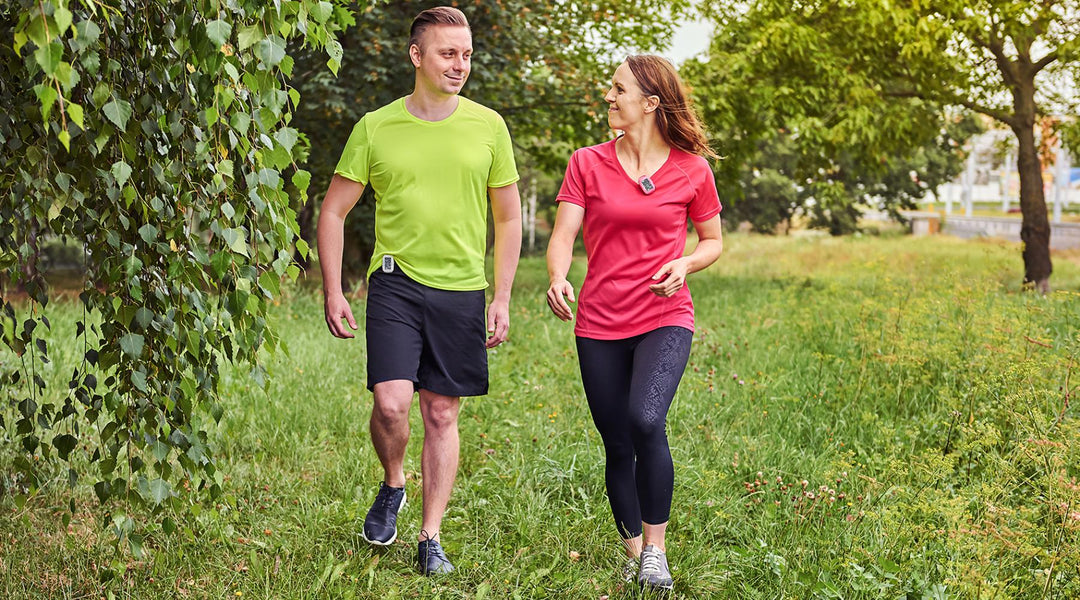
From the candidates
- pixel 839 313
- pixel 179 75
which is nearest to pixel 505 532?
pixel 179 75

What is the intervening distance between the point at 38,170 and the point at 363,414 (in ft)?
11.4

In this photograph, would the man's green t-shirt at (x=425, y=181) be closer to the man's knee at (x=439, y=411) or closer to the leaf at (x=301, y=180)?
the man's knee at (x=439, y=411)

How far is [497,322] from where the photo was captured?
364cm

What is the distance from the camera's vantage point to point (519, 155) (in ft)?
64.8

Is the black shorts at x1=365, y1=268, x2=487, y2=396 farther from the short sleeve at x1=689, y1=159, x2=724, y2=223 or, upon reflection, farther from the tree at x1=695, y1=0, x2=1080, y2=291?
the tree at x1=695, y1=0, x2=1080, y2=291

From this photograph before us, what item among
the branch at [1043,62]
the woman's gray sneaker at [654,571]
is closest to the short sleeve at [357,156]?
the woman's gray sneaker at [654,571]

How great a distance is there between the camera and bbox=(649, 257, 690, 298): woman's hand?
10.7ft

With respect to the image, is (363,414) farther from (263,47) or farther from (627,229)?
(263,47)

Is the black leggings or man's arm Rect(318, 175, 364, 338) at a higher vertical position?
man's arm Rect(318, 175, 364, 338)

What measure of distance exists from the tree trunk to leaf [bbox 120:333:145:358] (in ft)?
46.7

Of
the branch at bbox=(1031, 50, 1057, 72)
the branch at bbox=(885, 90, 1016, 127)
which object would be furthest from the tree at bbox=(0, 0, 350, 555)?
the branch at bbox=(1031, 50, 1057, 72)

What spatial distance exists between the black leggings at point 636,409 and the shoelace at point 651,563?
0.11 meters

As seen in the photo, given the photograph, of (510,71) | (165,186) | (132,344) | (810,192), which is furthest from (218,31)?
(810,192)

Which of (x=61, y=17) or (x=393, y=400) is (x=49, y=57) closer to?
(x=61, y=17)
